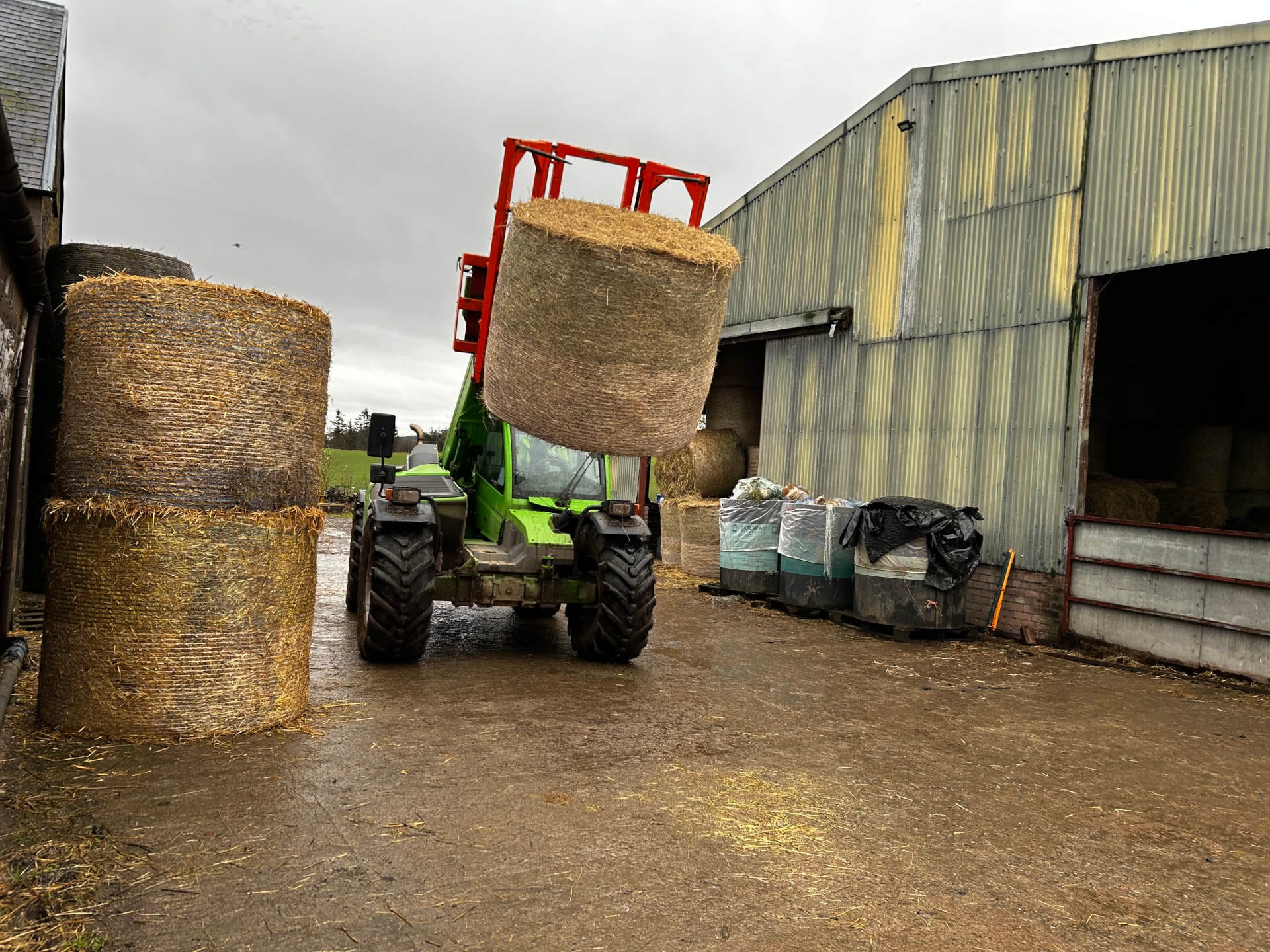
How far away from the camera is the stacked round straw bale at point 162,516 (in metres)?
4.18

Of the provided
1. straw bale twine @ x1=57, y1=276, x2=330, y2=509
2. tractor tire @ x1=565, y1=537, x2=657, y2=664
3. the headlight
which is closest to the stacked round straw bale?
straw bale twine @ x1=57, y1=276, x2=330, y2=509

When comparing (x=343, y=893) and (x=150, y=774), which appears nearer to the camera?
(x=343, y=893)

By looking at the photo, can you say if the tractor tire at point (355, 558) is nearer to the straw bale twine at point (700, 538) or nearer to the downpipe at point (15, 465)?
the downpipe at point (15, 465)

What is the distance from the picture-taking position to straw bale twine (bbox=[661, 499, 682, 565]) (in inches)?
580

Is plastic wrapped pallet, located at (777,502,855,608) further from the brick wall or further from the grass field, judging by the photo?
the grass field

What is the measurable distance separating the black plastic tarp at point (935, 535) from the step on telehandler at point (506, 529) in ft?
10.0

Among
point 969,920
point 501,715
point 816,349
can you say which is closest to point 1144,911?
point 969,920

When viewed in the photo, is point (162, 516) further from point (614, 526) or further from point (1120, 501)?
point (1120, 501)

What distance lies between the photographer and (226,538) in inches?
169

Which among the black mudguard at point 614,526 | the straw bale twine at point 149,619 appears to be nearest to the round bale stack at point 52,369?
the straw bale twine at point 149,619

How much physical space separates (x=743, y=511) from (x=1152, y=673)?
495 cm

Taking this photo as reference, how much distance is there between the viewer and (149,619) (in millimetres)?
4176

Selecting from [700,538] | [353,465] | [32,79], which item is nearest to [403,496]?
[32,79]

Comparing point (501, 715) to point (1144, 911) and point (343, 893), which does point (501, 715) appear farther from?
point (1144, 911)
